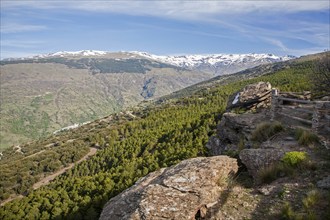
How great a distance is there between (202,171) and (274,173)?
11.0 feet

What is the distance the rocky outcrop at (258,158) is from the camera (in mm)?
13912

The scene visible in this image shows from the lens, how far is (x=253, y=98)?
34.8 metres

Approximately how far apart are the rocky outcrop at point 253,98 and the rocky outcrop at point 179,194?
22.7 meters

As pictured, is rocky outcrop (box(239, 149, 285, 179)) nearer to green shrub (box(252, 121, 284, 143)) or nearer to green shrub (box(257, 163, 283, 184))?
green shrub (box(257, 163, 283, 184))

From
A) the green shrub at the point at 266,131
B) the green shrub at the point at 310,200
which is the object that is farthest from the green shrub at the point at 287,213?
the green shrub at the point at 266,131

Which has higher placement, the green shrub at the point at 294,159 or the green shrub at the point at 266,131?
the green shrub at the point at 294,159

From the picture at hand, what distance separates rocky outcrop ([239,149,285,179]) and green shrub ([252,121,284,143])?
5389 mm

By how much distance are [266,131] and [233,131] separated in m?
7.12

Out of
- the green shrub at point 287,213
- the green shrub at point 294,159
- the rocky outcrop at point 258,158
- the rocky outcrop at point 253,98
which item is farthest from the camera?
the rocky outcrop at point 253,98

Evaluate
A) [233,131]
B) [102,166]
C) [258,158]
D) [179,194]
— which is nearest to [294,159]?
[258,158]

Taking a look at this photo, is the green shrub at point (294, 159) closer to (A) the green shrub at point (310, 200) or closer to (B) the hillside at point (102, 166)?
(A) the green shrub at point (310, 200)

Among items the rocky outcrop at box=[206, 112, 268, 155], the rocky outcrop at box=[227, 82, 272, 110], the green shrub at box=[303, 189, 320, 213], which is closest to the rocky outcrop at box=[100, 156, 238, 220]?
the green shrub at box=[303, 189, 320, 213]

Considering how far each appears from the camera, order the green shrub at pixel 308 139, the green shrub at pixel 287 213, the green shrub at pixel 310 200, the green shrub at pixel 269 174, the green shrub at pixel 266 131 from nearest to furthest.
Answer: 1. the green shrub at pixel 287 213
2. the green shrub at pixel 310 200
3. the green shrub at pixel 269 174
4. the green shrub at pixel 308 139
5. the green shrub at pixel 266 131

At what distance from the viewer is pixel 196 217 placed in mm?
10930
